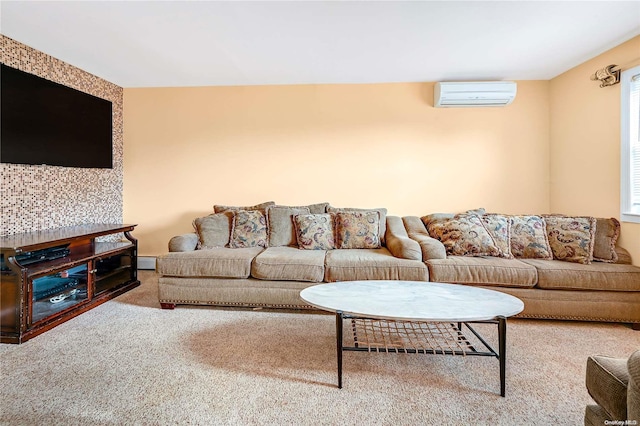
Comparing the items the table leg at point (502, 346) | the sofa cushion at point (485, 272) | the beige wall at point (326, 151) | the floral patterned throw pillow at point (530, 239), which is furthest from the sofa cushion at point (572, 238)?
the table leg at point (502, 346)

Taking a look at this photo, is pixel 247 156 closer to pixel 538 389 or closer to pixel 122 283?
pixel 122 283

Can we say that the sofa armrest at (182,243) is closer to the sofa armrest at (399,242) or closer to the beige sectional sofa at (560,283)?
the sofa armrest at (399,242)

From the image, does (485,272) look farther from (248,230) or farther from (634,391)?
(248,230)

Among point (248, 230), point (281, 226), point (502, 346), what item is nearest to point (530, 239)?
point (502, 346)

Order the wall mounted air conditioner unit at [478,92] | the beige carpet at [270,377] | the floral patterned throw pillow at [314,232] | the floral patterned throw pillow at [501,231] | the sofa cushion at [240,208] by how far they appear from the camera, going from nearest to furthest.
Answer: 1. the beige carpet at [270,377]
2. the floral patterned throw pillow at [501,231]
3. the floral patterned throw pillow at [314,232]
4. the wall mounted air conditioner unit at [478,92]
5. the sofa cushion at [240,208]

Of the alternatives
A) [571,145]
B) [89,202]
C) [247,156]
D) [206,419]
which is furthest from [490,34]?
[89,202]

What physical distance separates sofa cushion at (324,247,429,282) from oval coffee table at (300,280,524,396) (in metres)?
0.38

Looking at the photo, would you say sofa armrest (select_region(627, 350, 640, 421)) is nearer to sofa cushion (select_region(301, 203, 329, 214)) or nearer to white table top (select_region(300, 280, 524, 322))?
white table top (select_region(300, 280, 524, 322))

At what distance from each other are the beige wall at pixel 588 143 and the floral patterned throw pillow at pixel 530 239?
61cm

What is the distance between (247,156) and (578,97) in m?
3.66

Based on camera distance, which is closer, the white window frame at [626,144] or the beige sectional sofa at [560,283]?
the beige sectional sofa at [560,283]

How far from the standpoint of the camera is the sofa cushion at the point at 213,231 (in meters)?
3.17

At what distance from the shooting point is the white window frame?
2.62 meters

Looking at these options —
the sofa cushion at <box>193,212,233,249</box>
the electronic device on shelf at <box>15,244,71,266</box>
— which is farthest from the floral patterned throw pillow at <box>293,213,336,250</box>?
the electronic device on shelf at <box>15,244,71,266</box>
